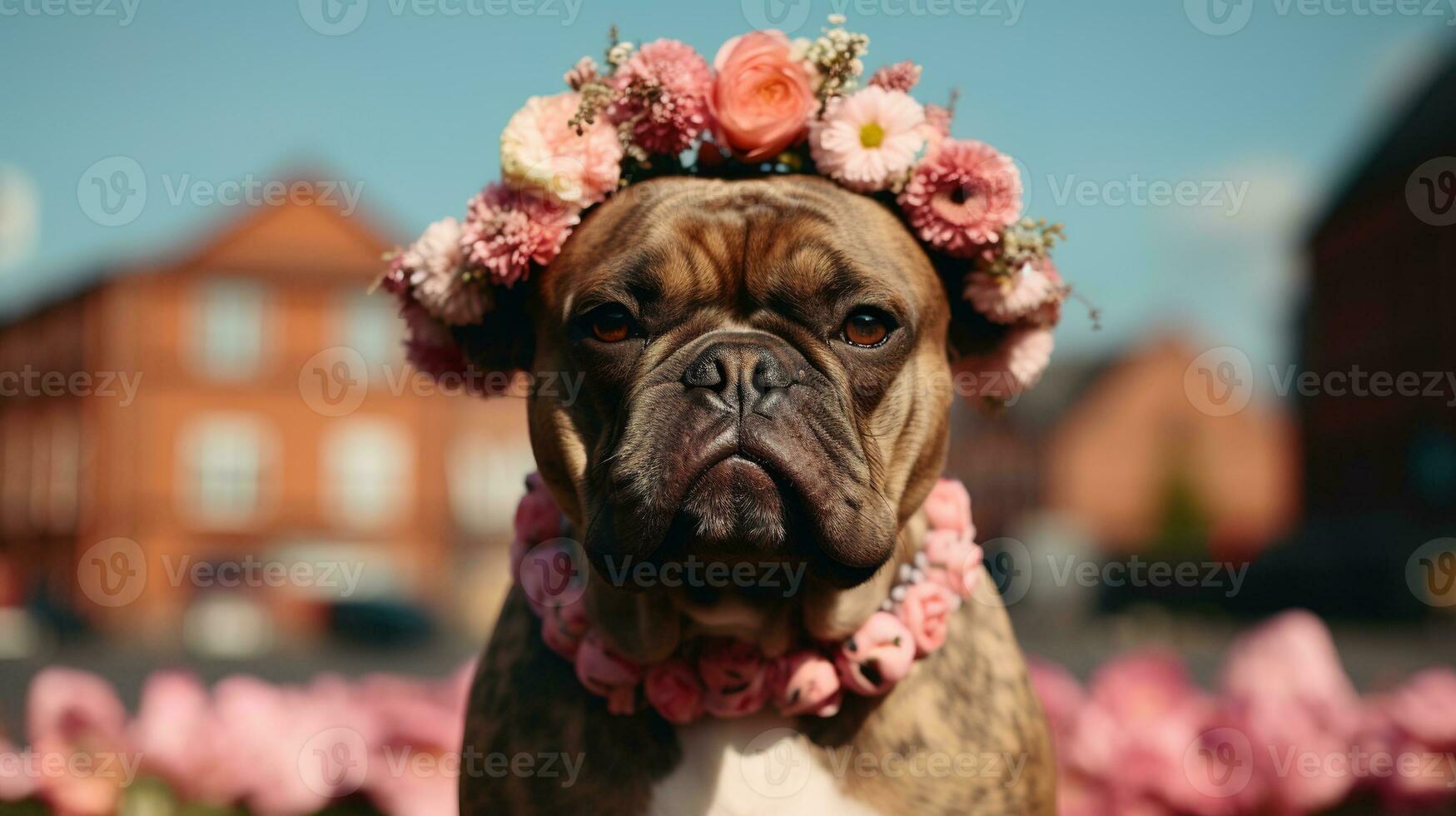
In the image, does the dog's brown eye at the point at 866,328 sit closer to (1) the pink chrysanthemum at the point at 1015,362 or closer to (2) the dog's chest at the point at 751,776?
(1) the pink chrysanthemum at the point at 1015,362

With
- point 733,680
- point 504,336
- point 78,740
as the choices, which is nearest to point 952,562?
point 733,680

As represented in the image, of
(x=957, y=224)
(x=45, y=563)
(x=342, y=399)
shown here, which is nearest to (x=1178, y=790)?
(x=957, y=224)

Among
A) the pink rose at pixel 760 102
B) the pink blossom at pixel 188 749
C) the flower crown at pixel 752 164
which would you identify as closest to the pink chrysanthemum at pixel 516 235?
the flower crown at pixel 752 164

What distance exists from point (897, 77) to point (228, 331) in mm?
32917

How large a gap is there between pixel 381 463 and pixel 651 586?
33.2 meters

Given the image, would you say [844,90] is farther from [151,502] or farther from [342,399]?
[151,502]

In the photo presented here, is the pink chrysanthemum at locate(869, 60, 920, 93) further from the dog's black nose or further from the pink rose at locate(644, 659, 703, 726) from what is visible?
the pink rose at locate(644, 659, 703, 726)

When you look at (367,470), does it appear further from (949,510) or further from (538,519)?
(949,510)

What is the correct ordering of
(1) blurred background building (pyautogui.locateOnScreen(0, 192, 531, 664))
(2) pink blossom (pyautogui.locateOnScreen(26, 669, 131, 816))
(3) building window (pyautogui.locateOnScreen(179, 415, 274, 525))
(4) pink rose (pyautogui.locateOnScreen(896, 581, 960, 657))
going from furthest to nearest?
(3) building window (pyautogui.locateOnScreen(179, 415, 274, 525)) → (1) blurred background building (pyautogui.locateOnScreen(0, 192, 531, 664)) → (2) pink blossom (pyautogui.locateOnScreen(26, 669, 131, 816)) → (4) pink rose (pyautogui.locateOnScreen(896, 581, 960, 657))

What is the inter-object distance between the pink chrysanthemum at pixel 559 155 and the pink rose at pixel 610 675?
38.4 inches

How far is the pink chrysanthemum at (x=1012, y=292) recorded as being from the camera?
119 inches

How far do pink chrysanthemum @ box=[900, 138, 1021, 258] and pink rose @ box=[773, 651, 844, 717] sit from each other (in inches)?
37.7

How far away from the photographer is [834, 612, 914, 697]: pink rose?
2730 millimetres

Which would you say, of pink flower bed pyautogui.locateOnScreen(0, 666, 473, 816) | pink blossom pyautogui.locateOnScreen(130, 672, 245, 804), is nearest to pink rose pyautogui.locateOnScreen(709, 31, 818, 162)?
pink flower bed pyautogui.locateOnScreen(0, 666, 473, 816)
